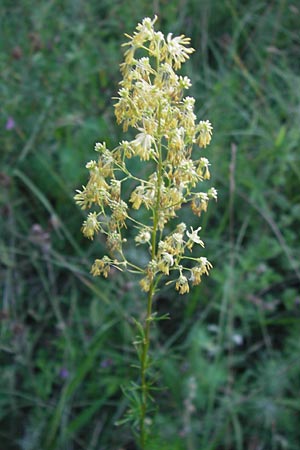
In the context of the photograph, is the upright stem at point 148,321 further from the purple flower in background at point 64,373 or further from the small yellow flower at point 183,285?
the purple flower in background at point 64,373

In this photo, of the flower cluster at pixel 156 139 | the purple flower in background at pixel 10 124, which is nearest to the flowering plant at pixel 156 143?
the flower cluster at pixel 156 139

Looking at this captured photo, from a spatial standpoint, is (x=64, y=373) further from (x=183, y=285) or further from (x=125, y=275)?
(x=183, y=285)

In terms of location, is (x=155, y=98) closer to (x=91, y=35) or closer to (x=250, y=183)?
(x=250, y=183)

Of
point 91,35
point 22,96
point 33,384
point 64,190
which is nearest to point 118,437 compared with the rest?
point 33,384

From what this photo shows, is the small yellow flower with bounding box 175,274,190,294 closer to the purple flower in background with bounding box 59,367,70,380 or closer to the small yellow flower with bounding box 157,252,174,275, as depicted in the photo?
the small yellow flower with bounding box 157,252,174,275

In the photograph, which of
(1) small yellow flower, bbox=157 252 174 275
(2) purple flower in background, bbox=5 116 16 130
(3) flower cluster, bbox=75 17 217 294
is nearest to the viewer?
(3) flower cluster, bbox=75 17 217 294

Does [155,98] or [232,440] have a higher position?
[155,98]

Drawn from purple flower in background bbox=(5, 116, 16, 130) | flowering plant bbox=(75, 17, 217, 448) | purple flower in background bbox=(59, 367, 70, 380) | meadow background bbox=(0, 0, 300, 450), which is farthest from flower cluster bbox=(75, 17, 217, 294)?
purple flower in background bbox=(5, 116, 16, 130)

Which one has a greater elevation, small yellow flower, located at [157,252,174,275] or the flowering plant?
the flowering plant
